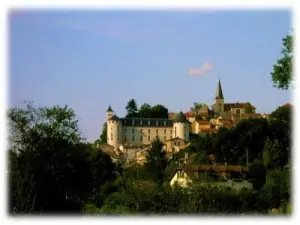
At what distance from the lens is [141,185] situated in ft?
29.9

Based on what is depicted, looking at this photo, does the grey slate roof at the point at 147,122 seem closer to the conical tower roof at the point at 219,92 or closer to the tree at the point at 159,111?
the tree at the point at 159,111

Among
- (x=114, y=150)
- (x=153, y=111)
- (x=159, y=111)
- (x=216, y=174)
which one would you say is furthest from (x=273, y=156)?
(x=159, y=111)

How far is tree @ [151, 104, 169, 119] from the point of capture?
216 feet

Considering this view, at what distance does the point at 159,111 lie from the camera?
6644cm

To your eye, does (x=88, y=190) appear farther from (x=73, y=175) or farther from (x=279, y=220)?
(x=279, y=220)

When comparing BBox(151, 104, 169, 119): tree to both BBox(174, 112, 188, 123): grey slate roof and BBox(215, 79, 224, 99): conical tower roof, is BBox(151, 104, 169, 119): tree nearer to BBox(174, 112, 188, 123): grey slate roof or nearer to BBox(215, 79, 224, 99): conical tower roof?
BBox(174, 112, 188, 123): grey slate roof

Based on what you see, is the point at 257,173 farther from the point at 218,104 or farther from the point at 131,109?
the point at 218,104

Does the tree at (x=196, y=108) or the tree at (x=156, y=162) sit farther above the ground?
the tree at (x=196, y=108)

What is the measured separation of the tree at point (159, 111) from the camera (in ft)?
216

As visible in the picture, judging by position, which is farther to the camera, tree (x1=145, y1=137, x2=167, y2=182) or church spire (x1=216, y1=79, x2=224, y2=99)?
church spire (x1=216, y1=79, x2=224, y2=99)

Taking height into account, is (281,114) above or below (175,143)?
above

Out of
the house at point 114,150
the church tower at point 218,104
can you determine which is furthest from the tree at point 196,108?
the house at point 114,150

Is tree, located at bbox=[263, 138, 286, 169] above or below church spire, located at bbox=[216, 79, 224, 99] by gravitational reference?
below

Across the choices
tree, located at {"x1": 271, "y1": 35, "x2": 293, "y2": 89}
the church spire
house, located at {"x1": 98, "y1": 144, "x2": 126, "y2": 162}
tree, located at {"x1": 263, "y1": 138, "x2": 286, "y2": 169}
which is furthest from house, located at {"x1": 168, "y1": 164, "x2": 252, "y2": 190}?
the church spire
